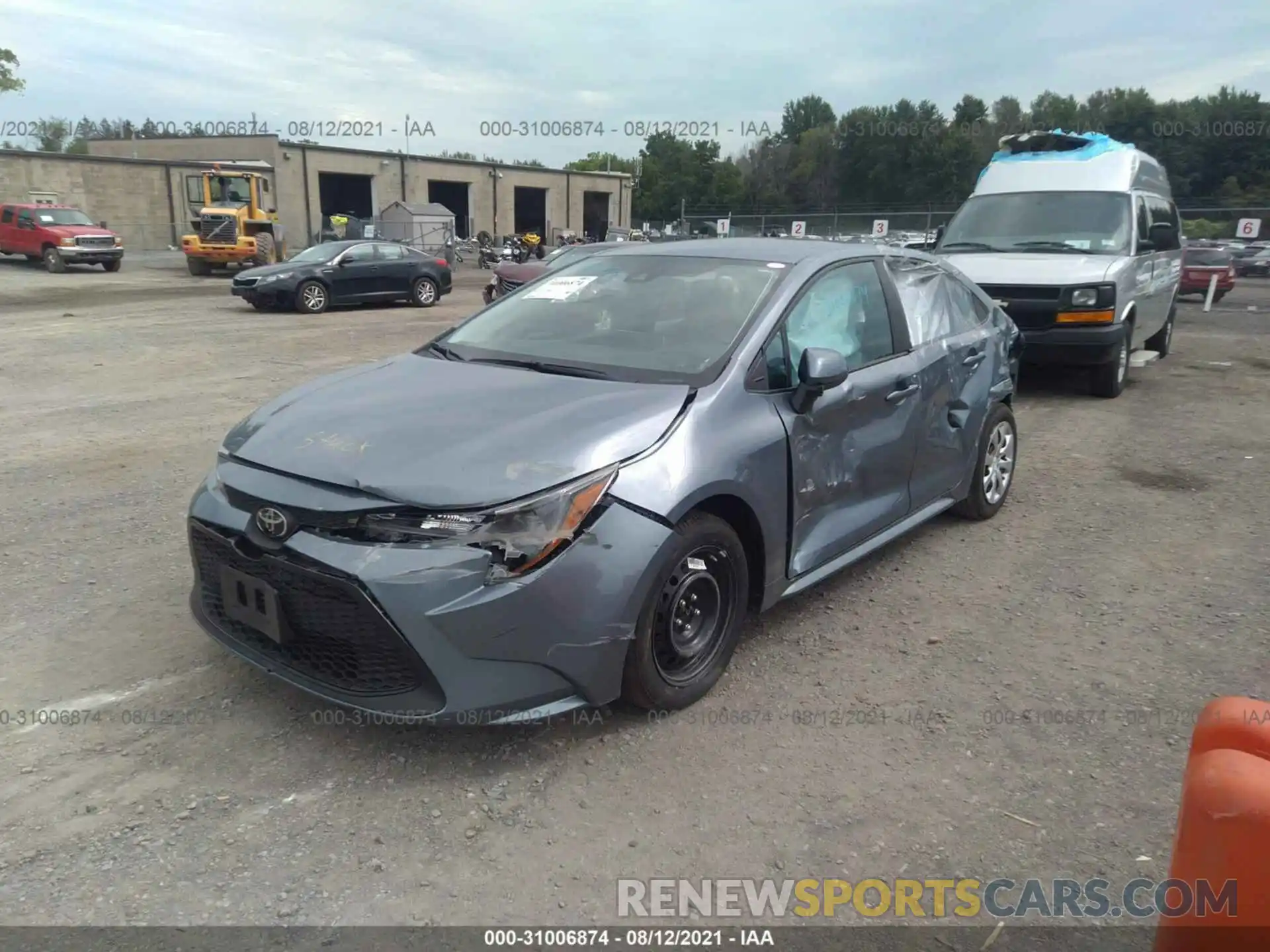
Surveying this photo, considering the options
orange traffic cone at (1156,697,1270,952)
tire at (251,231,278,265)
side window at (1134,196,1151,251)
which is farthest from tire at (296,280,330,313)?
orange traffic cone at (1156,697,1270,952)

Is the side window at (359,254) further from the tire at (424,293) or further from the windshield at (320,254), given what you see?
the tire at (424,293)

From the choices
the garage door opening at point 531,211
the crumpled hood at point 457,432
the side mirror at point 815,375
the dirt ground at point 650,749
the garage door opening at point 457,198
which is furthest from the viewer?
the garage door opening at point 531,211

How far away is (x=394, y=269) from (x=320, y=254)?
154 cm

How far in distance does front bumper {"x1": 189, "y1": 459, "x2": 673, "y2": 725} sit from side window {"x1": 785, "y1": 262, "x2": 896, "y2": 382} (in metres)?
1.33

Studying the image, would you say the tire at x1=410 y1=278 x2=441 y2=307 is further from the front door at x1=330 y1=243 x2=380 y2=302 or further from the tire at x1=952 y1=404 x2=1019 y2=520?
the tire at x1=952 y1=404 x2=1019 y2=520

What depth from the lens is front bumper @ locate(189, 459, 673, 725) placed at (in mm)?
2703

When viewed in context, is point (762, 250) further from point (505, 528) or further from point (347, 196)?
point (347, 196)

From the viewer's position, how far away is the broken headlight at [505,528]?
2.76 meters

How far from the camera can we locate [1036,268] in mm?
8898

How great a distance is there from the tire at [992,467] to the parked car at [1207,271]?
18.9m

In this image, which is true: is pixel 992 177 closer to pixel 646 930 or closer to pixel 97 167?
pixel 646 930

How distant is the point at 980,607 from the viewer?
4.32m

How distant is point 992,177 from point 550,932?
10548 millimetres

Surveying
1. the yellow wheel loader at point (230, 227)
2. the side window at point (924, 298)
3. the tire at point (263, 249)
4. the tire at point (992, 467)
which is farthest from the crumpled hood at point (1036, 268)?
the yellow wheel loader at point (230, 227)
